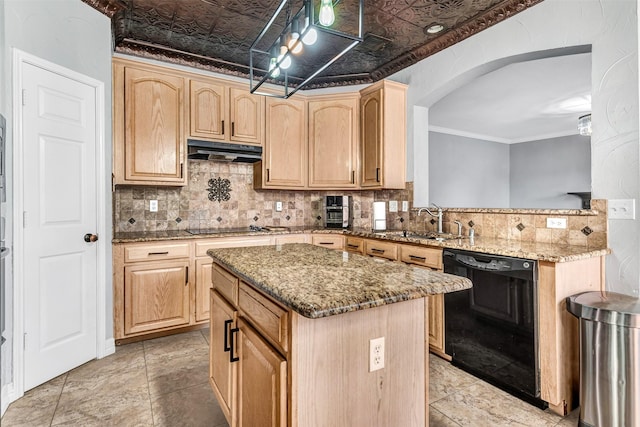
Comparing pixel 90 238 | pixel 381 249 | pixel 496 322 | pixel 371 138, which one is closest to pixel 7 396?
pixel 90 238

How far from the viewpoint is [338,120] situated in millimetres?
3842

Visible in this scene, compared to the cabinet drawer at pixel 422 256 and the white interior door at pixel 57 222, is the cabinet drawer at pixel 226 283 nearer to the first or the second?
the white interior door at pixel 57 222

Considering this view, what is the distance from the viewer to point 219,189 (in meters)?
3.75

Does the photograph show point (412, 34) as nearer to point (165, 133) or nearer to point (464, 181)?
point (165, 133)

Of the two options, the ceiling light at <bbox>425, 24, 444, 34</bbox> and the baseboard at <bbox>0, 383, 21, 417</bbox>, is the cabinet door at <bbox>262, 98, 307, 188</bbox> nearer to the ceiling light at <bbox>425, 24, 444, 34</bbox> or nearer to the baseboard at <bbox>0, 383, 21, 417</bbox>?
the ceiling light at <bbox>425, 24, 444, 34</bbox>

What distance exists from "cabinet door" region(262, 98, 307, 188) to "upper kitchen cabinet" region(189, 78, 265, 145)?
0.44 feet

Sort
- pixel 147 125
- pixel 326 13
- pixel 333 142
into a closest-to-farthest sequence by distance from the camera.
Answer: pixel 326 13
pixel 147 125
pixel 333 142

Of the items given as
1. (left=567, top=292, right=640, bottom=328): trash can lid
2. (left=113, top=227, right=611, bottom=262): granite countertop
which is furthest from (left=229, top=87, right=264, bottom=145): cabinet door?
(left=567, top=292, right=640, bottom=328): trash can lid

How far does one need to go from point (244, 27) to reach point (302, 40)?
1.80m

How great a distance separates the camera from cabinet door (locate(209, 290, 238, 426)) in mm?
1498

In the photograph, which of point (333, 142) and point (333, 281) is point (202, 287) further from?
point (333, 281)

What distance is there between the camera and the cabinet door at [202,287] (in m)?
3.04

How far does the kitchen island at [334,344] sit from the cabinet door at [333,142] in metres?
2.50

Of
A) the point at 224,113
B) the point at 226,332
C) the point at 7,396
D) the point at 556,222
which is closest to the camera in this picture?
the point at 226,332
